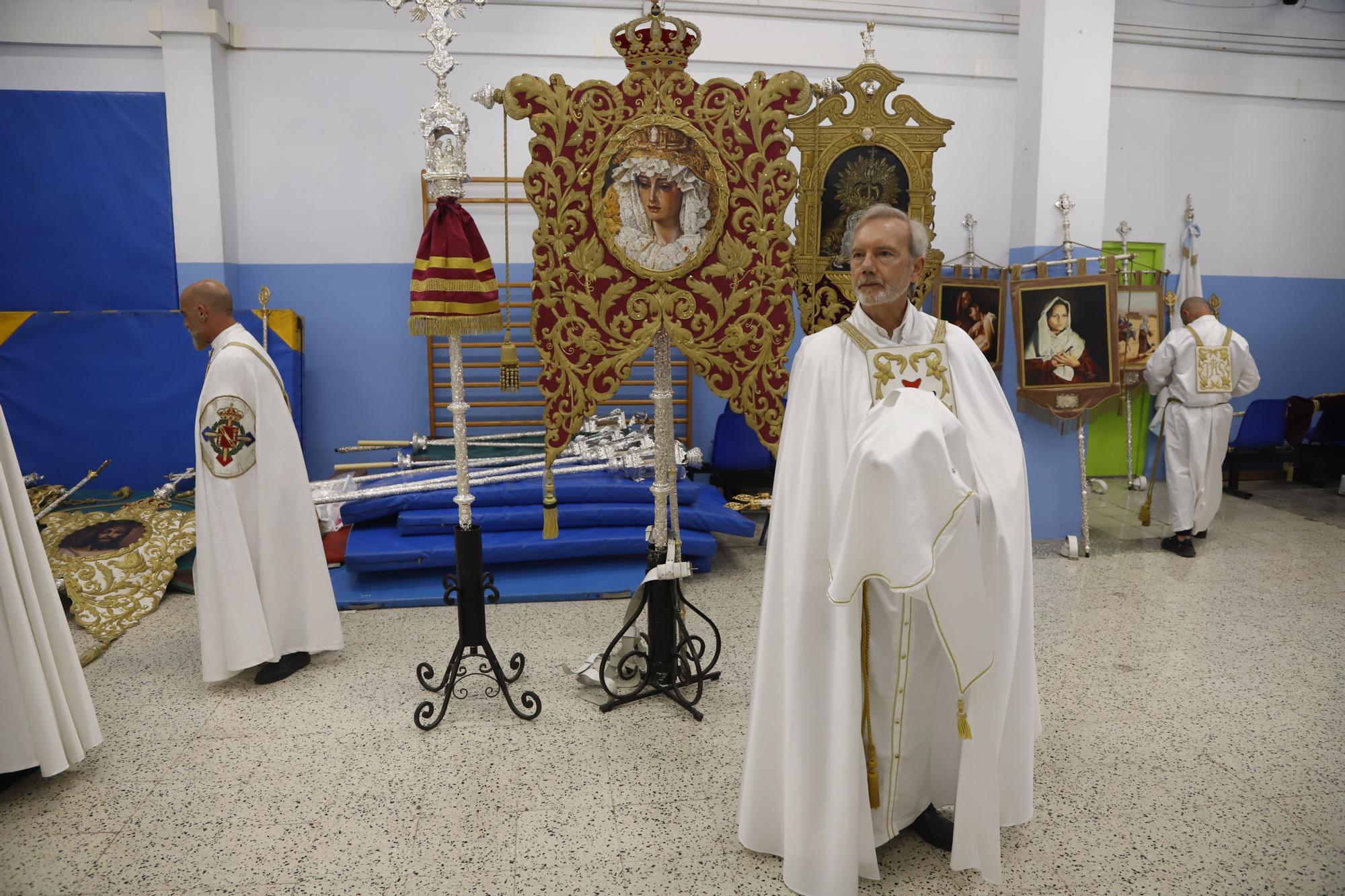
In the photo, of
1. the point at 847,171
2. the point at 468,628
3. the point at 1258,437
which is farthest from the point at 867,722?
the point at 1258,437

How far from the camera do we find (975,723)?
2248 millimetres

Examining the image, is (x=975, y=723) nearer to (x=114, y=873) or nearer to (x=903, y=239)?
(x=903, y=239)

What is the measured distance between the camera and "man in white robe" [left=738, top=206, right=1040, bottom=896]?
2.21 m

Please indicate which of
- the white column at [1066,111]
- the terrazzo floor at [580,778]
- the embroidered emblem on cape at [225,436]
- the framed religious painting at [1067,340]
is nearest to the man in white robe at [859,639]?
the terrazzo floor at [580,778]

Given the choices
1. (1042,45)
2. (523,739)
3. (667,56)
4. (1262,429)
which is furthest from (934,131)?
(1262,429)

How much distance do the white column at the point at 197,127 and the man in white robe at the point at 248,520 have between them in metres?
2.80

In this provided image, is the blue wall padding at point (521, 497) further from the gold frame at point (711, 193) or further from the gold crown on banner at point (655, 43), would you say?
A: the gold crown on banner at point (655, 43)

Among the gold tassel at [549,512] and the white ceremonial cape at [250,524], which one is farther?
the white ceremonial cape at [250,524]

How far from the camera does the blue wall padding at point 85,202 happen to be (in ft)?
19.5

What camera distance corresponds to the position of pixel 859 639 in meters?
2.20

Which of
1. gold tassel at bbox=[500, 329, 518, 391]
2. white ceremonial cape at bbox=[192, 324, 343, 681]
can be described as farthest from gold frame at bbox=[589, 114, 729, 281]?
white ceremonial cape at bbox=[192, 324, 343, 681]

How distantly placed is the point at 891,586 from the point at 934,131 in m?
2.69

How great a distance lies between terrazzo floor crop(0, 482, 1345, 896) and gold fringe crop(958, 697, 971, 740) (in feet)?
1.72

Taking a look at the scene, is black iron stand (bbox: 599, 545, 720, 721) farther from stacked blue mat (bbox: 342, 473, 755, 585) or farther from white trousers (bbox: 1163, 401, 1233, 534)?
white trousers (bbox: 1163, 401, 1233, 534)
